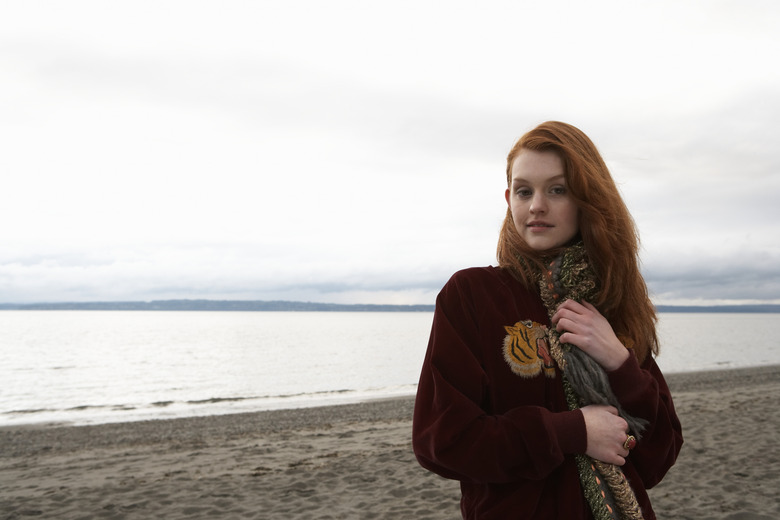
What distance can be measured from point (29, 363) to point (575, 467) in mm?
43127

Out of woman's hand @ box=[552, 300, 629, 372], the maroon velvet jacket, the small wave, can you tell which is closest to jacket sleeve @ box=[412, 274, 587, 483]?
the maroon velvet jacket

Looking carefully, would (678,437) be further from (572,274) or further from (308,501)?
(308,501)

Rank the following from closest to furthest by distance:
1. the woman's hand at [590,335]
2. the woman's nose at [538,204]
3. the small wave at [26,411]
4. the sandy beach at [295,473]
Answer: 1. the woman's hand at [590,335]
2. the woman's nose at [538,204]
3. the sandy beach at [295,473]
4. the small wave at [26,411]

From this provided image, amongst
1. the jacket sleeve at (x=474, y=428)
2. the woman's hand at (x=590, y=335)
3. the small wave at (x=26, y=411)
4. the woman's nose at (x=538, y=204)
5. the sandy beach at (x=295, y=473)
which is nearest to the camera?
the jacket sleeve at (x=474, y=428)

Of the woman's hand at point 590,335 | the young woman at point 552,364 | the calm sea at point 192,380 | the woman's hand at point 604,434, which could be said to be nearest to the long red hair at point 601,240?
the young woman at point 552,364

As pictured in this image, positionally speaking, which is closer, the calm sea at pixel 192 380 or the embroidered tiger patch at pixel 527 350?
the embroidered tiger patch at pixel 527 350

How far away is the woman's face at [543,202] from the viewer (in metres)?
1.66

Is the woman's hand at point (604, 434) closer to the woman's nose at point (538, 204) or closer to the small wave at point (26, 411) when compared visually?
the woman's nose at point (538, 204)

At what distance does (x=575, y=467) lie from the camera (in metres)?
1.54

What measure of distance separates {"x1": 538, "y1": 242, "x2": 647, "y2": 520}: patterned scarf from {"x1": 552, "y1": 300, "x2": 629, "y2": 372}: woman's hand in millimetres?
25

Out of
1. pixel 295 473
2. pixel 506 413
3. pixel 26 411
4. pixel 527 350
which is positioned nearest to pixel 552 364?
pixel 527 350

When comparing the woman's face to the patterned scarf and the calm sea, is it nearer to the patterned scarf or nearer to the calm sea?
the patterned scarf

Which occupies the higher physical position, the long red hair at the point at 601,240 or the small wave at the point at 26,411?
the long red hair at the point at 601,240

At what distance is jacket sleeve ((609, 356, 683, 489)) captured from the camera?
5.11ft
